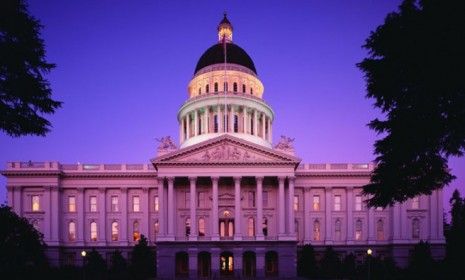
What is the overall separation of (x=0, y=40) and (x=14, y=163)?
62.1m

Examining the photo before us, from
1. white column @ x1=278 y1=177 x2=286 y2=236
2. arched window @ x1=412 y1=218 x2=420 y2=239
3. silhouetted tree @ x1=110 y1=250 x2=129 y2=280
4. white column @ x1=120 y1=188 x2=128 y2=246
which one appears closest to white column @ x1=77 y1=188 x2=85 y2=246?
white column @ x1=120 y1=188 x2=128 y2=246

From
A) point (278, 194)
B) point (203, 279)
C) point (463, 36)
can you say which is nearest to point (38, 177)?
point (203, 279)

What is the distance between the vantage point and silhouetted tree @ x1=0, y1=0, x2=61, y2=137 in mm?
16516

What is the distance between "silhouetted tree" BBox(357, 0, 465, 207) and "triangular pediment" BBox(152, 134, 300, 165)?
36.4 metres

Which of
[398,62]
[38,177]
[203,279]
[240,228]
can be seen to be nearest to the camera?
[398,62]

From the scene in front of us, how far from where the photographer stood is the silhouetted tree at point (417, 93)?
2452 cm

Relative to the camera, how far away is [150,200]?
75062mm

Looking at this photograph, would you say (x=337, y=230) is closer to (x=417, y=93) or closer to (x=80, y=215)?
(x=80, y=215)

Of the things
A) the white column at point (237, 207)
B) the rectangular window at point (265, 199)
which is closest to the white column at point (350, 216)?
the rectangular window at point (265, 199)

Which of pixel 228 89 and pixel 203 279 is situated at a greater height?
pixel 228 89

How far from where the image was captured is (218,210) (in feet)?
230

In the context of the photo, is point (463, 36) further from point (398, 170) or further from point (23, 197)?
point (23, 197)

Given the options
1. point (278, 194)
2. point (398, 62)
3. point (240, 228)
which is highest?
point (398, 62)

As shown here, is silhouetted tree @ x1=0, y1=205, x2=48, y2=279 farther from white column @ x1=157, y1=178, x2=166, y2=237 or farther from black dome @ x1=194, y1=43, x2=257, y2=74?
black dome @ x1=194, y1=43, x2=257, y2=74
